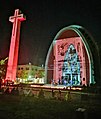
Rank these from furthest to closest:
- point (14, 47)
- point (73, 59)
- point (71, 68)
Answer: point (14, 47) < point (71, 68) < point (73, 59)

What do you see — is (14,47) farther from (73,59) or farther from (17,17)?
(73,59)

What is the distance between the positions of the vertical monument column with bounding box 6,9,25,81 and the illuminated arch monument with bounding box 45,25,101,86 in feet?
25.3

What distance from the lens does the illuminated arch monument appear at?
32406 millimetres

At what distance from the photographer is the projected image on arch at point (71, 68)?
34.7 meters

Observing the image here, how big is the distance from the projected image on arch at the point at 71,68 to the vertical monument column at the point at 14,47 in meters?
11.5

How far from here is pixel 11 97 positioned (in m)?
16.4

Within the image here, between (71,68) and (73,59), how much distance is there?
1996 millimetres

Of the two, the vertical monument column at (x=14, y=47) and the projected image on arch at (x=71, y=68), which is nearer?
the projected image on arch at (x=71, y=68)

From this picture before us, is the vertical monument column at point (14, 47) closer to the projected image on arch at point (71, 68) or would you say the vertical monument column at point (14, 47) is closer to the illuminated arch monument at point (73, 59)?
the illuminated arch monument at point (73, 59)

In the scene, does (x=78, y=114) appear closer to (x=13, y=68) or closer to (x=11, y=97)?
(x=11, y=97)

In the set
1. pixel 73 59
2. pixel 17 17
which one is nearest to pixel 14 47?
pixel 17 17

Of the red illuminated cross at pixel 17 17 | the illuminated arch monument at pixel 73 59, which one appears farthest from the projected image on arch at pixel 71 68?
the red illuminated cross at pixel 17 17

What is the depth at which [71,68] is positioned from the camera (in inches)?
1419

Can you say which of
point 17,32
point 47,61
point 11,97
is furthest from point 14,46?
point 11,97
